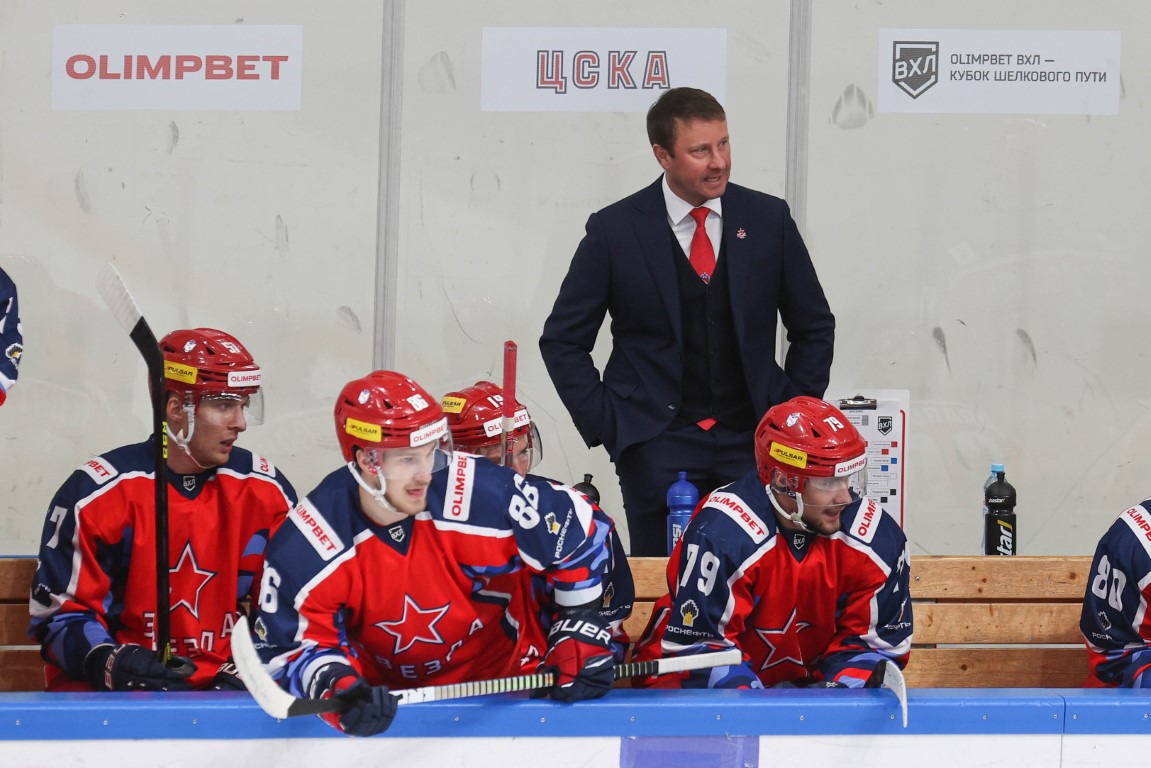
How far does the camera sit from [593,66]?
15.9ft

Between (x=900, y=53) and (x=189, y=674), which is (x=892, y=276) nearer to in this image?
(x=900, y=53)

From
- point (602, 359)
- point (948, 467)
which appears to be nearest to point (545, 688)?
point (602, 359)

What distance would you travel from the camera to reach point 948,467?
16.1 feet

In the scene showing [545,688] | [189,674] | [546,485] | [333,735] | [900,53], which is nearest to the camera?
[333,735]

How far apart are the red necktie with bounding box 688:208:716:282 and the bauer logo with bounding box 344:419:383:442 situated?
141 cm

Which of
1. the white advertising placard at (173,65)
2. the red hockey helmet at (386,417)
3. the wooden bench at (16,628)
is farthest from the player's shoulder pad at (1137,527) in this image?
the white advertising placard at (173,65)

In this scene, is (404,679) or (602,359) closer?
(404,679)

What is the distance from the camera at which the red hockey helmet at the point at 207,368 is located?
2963mm

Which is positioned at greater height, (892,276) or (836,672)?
(892,276)

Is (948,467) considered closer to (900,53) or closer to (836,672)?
(900,53)

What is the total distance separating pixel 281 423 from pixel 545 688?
9.66ft

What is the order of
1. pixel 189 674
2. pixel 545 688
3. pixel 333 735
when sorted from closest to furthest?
pixel 333 735 < pixel 545 688 < pixel 189 674

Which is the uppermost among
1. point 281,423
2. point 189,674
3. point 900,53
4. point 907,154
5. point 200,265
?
point 900,53

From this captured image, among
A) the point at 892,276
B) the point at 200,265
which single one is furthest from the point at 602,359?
the point at 200,265
